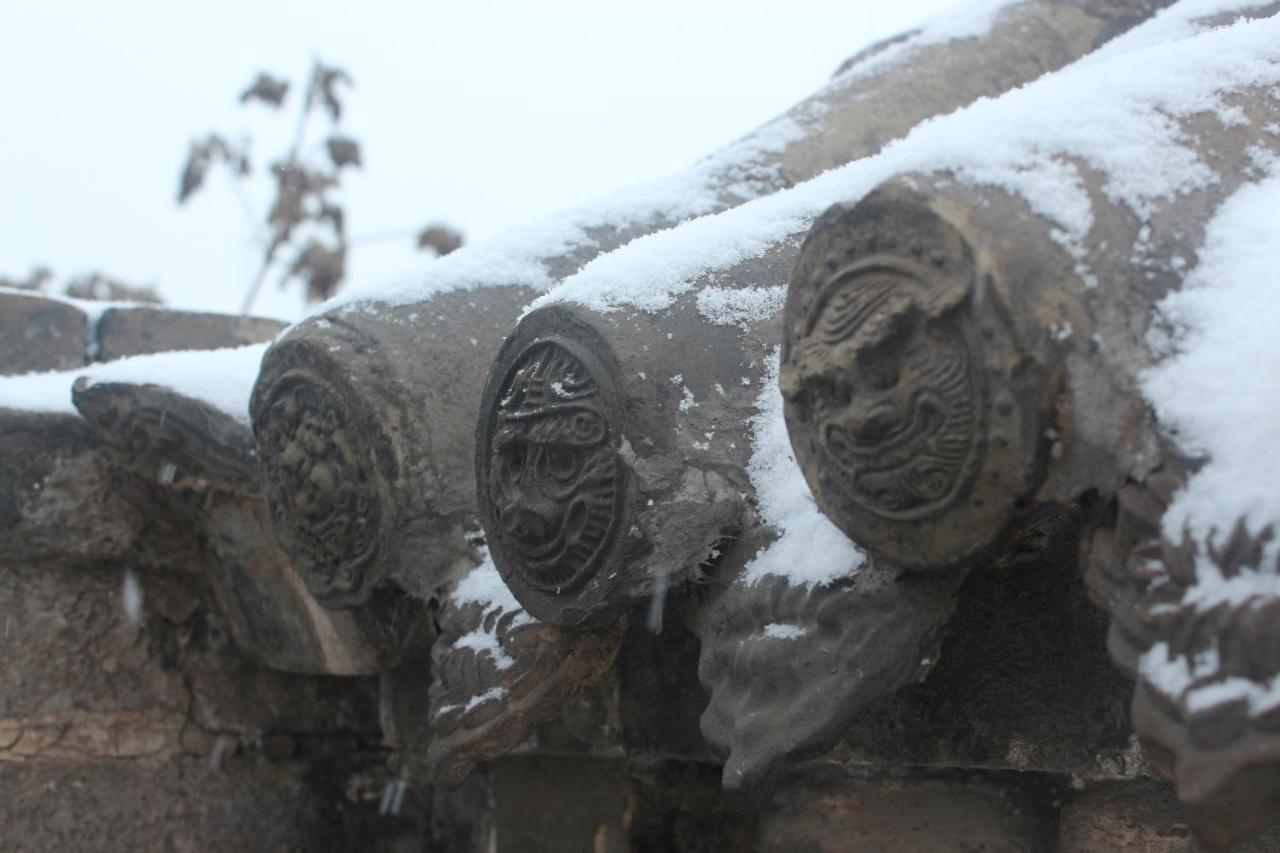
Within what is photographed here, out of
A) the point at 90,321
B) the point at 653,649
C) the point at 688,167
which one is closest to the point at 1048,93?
the point at 653,649

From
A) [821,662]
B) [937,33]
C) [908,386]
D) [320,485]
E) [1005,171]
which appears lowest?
[821,662]

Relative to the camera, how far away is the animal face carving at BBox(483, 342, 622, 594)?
4.22ft

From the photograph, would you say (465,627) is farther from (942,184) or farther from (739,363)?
(942,184)

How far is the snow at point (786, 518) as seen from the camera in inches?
45.3

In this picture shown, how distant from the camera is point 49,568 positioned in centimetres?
227

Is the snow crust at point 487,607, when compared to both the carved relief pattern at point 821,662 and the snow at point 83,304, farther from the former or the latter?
the snow at point 83,304

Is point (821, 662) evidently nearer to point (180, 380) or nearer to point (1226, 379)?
point (1226, 379)

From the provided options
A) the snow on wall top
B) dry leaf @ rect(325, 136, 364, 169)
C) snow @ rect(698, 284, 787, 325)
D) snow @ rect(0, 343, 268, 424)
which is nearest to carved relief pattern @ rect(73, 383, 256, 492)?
snow @ rect(0, 343, 268, 424)

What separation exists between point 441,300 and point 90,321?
5.59 ft

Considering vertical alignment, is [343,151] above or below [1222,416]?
above

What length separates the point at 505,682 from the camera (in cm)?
146

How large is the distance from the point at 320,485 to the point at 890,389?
0.96 metres

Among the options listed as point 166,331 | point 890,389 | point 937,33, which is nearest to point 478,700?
point 890,389

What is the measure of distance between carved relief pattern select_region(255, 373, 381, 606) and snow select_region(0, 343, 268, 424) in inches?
9.5
